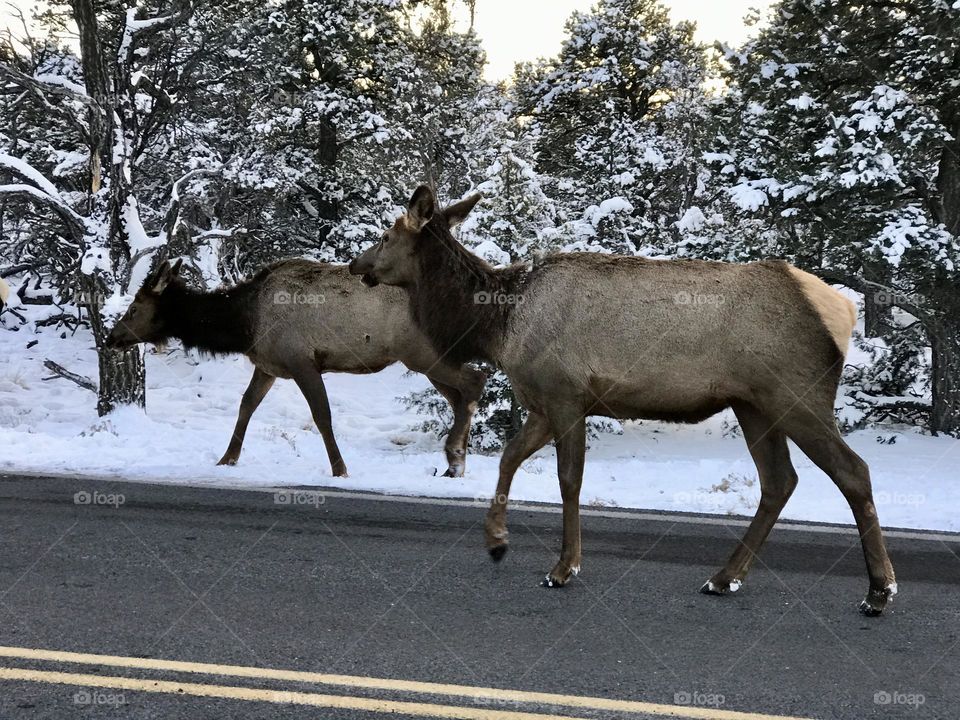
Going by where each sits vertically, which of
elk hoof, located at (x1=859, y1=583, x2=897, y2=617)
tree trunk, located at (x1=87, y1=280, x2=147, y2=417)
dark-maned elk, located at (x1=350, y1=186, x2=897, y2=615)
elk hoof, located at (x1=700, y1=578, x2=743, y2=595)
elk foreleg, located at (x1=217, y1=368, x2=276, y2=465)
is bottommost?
tree trunk, located at (x1=87, y1=280, x2=147, y2=417)

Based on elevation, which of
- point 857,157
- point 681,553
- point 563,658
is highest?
point 857,157

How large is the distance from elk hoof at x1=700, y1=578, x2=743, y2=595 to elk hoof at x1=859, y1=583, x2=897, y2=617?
0.68m

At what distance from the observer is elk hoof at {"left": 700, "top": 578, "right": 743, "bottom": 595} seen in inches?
202

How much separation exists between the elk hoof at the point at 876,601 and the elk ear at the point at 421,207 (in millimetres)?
3558

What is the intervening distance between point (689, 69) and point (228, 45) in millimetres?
12001

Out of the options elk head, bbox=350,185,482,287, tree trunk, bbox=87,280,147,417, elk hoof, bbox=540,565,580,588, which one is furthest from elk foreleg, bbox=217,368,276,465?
elk hoof, bbox=540,565,580,588

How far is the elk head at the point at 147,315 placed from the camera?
10.3m

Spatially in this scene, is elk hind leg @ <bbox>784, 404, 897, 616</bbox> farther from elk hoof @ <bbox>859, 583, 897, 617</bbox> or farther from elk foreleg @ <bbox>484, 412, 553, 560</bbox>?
elk foreleg @ <bbox>484, 412, 553, 560</bbox>

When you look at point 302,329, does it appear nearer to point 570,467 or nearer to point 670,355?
point 570,467

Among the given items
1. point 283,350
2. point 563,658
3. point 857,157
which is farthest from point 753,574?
point 857,157

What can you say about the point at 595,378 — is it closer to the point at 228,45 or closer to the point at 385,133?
the point at 228,45

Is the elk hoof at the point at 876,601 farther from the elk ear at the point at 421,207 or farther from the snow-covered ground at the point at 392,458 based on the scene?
the elk ear at the point at 421,207

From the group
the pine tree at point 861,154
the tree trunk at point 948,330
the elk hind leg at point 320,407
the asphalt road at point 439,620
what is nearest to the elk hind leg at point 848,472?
the asphalt road at point 439,620

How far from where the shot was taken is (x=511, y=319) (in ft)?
18.9
